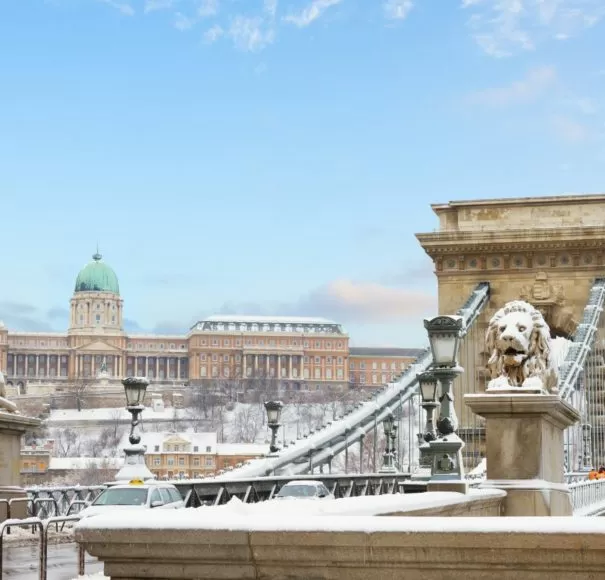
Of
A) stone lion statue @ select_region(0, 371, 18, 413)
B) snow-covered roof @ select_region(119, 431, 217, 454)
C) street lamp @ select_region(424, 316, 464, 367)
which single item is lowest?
stone lion statue @ select_region(0, 371, 18, 413)

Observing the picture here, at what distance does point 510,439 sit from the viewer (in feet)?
44.1

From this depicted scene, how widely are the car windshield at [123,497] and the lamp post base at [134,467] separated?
3.12 m

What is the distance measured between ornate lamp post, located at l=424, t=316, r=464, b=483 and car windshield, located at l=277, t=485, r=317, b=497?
10391 mm

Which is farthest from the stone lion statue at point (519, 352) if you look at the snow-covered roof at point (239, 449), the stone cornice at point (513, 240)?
the snow-covered roof at point (239, 449)

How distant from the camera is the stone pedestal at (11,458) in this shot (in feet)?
57.3

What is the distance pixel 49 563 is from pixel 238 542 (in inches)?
404

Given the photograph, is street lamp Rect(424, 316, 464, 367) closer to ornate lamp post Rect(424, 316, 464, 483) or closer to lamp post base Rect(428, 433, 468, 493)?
ornate lamp post Rect(424, 316, 464, 483)

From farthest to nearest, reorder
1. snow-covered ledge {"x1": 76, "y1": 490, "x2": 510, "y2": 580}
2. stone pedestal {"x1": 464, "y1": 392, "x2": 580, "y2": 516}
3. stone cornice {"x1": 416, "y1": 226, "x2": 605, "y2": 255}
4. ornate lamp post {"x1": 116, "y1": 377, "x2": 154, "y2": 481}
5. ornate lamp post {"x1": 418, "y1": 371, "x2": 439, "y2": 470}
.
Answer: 1. stone cornice {"x1": 416, "y1": 226, "x2": 605, "y2": 255}
2. ornate lamp post {"x1": 418, "y1": 371, "x2": 439, "y2": 470}
3. ornate lamp post {"x1": 116, "y1": 377, "x2": 154, "y2": 481}
4. stone pedestal {"x1": 464, "y1": 392, "x2": 580, "y2": 516}
5. snow-covered ledge {"x1": 76, "y1": 490, "x2": 510, "y2": 580}

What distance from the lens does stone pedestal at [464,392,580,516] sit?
43.4 feet

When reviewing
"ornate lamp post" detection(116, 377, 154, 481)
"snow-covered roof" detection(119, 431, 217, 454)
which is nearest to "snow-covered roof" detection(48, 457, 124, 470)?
"snow-covered roof" detection(119, 431, 217, 454)

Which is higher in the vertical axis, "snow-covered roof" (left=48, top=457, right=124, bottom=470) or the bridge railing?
"snow-covered roof" (left=48, top=457, right=124, bottom=470)

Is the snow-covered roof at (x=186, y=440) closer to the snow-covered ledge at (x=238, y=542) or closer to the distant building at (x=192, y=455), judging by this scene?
the distant building at (x=192, y=455)

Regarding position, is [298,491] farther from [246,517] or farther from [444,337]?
[246,517]

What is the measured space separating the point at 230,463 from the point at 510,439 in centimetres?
14696
